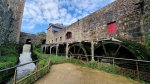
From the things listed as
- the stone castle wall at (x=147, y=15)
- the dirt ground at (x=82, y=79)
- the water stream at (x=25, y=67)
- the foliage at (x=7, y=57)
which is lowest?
the water stream at (x=25, y=67)

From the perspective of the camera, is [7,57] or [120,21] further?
[7,57]

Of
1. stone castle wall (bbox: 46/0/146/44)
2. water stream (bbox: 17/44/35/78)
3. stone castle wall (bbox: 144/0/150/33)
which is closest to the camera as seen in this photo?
stone castle wall (bbox: 144/0/150/33)

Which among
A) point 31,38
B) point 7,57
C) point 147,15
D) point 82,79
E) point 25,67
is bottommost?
point 25,67

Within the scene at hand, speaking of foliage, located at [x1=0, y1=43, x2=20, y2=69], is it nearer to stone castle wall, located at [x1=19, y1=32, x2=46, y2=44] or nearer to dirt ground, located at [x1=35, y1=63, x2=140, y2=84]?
dirt ground, located at [x1=35, y1=63, x2=140, y2=84]

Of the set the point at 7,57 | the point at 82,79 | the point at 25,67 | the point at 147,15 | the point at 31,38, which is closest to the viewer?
the point at 82,79

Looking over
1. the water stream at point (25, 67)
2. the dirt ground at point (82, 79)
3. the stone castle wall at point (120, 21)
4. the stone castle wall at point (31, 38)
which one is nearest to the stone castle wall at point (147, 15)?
the stone castle wall at point (120, 21)

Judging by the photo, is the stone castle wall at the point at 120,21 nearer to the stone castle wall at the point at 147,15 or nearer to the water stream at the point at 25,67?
the stone castle wall at the point at 147,15

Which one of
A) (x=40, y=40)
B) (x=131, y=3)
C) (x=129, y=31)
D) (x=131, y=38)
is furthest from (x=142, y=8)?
(x=40, y=40)

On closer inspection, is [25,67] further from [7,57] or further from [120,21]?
[120,21]

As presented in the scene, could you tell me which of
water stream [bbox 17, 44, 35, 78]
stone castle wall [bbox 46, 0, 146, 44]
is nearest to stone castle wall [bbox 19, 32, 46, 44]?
water stream [bbox 17, 44, 35, 78]

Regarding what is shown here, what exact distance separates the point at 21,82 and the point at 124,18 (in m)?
6.84

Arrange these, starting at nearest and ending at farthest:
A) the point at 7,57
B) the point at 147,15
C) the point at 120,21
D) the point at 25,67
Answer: the point at 147,15
the point at 120,21
the point at 7,57
the point at 25,67

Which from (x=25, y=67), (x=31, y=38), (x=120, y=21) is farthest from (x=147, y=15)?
(x=31, y=38)

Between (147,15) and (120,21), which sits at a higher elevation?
(120,21)
